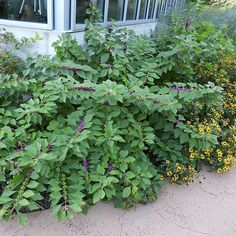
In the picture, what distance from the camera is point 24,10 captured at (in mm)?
2723

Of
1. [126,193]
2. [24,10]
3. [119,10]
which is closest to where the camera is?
[126,193]

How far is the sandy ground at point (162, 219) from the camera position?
5.32 ft

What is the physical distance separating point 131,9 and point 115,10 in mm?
877

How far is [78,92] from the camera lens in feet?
5.95

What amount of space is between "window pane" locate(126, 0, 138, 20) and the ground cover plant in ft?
6.62

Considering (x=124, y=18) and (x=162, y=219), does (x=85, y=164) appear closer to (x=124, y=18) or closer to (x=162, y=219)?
(x=162, y=219)

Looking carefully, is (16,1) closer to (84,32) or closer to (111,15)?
(84,32)

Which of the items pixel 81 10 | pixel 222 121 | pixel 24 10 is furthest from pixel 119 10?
pixel 222 121

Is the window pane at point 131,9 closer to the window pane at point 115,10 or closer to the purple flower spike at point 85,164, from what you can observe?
the window pane at point 115,10

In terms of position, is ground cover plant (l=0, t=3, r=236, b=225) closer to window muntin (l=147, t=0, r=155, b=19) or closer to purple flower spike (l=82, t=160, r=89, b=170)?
purple flower spike (l=82, t=160, r=89, b=170)

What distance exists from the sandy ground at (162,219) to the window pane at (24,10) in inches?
73.8

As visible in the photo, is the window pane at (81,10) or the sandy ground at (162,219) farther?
the window pane at (81,10)

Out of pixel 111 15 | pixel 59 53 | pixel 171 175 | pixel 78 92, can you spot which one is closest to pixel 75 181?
pixel 78 92

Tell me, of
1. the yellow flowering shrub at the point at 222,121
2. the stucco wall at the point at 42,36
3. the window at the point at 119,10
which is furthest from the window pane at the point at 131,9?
the stucco wall at the point at 42,36
